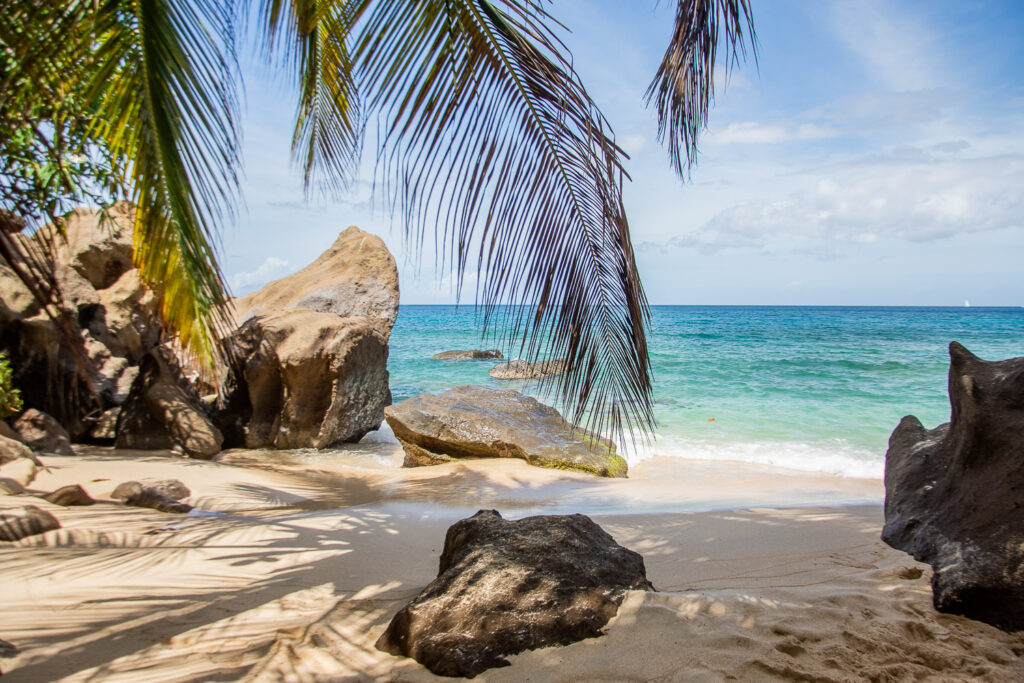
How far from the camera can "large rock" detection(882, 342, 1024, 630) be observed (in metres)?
2.26

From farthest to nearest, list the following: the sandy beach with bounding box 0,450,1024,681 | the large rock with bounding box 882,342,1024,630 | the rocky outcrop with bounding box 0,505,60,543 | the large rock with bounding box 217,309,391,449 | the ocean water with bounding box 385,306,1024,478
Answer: the ocean water with bounding box 385,306,1024,478, the large rock with bounding box 217,309,391,449, the rocky outcrop with bounding box 0,505,60,543, the large rock with bounding box 882,342,1024,630, the sandy beach with bounding box 0,450,1024,681

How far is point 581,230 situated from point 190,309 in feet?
7.50

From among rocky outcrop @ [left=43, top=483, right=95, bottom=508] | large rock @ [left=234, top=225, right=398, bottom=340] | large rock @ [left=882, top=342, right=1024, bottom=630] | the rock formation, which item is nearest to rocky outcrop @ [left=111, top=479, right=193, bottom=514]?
rocky outcrop @ [left=43, top=483, right=95, bottom=508]

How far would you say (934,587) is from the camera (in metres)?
2.42

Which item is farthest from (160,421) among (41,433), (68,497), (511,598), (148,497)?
→ (511,598)

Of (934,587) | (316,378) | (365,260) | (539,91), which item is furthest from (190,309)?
(365,260)

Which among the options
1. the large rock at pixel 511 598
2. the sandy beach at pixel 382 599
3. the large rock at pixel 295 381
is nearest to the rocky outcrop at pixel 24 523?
the sandy beach at pixel 382 599

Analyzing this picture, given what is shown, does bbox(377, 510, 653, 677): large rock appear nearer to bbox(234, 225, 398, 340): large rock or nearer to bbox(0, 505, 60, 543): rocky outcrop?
bbox(0, 505, 60, 543): rocky outcrop

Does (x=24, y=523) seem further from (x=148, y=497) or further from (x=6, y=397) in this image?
(x=6, y=397)

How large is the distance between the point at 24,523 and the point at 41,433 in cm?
341

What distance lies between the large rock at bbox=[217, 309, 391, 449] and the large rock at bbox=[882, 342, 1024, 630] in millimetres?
6437

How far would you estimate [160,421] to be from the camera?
6.84m

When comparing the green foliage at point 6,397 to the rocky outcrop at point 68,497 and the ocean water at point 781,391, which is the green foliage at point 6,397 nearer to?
the rocky outcrop at point 68,497

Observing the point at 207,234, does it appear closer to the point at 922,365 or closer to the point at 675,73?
the point at 675,73
